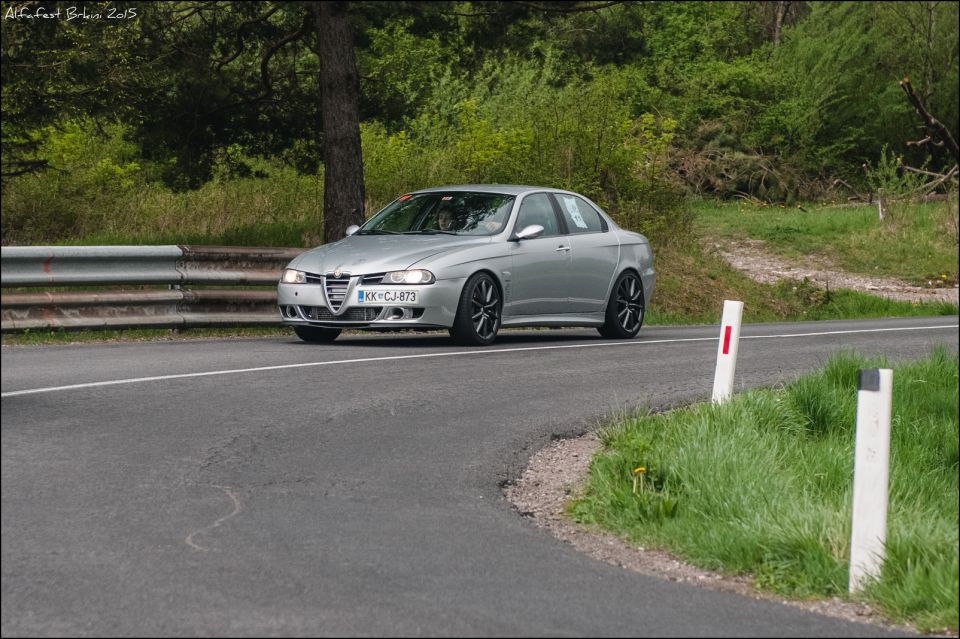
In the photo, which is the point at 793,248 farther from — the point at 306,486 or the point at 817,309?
the point at 306,486

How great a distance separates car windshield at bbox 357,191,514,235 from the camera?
14234mm

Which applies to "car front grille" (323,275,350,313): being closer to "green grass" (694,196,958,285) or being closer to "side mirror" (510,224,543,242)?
"side mirror" (510,224,543,242)

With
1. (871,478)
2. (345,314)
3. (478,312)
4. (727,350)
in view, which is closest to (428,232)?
(478,312)

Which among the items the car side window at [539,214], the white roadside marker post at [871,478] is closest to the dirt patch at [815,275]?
the car side window at [539,214]

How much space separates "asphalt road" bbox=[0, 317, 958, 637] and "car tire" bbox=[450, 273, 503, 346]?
2258mm

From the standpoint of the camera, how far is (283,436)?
316 inches

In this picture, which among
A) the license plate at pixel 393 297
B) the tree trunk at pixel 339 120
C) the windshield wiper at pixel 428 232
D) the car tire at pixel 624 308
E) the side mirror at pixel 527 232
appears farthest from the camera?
the tree trunk at pixel 339 120

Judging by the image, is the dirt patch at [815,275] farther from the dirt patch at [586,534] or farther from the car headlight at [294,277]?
the dirt patch at [586,534]

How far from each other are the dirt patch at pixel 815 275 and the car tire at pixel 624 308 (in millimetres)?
9858

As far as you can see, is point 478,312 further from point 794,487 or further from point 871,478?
point 871,478

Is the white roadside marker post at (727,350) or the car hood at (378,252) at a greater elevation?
the car hood at (378,252)

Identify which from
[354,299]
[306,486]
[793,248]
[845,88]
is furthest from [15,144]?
[845,88]

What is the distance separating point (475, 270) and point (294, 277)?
6.06 feet

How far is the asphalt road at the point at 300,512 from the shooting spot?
449 cm
